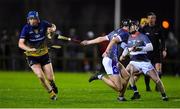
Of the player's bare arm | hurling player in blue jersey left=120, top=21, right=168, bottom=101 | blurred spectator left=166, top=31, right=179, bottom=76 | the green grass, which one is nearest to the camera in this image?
the green grass

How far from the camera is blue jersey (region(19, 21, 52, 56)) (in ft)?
69.4

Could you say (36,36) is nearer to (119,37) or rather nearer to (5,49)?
(119,37)

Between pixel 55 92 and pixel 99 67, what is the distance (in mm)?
16035

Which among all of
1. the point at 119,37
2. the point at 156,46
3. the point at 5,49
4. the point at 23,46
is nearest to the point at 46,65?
the point at 23,46

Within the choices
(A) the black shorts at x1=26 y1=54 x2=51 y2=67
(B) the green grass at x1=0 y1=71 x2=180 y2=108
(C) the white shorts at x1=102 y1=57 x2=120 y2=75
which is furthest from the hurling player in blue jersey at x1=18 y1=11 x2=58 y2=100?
(C) the white shorts at x1=102 y1=57 x2=120 y2=75

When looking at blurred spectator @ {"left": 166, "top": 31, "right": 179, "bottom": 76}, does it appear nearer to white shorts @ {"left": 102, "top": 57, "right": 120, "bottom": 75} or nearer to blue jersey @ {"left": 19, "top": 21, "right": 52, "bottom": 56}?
white shorts @ {"left": 102, "top": 57, "right": 120, "bottom": 75}

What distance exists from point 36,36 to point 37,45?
250mm

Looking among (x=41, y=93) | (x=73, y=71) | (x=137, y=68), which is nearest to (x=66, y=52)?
(x=73, y=71)

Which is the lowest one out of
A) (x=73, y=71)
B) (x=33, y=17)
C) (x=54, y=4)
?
(x=73, y=71)

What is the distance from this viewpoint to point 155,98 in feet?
73.2

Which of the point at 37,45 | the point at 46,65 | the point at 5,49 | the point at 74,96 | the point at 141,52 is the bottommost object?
the point at 5,49

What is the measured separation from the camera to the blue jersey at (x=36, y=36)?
2114 cm

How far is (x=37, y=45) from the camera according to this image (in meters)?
21.3

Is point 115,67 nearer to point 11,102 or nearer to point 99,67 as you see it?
point 11,102
